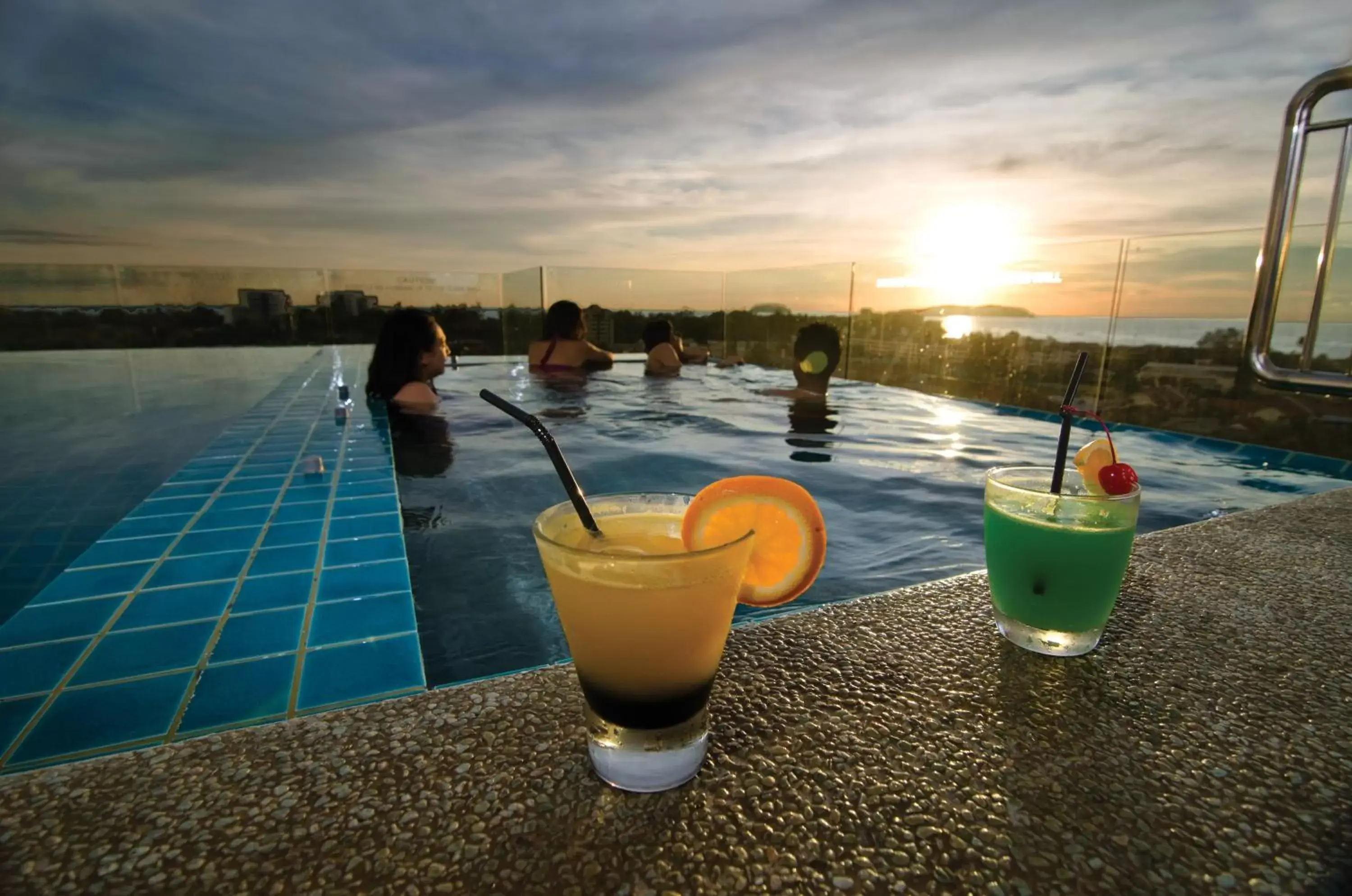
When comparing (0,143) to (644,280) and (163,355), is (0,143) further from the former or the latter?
(644,280)

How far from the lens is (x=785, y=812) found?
A: 54 centimetres

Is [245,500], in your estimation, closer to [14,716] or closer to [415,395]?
[14,716]

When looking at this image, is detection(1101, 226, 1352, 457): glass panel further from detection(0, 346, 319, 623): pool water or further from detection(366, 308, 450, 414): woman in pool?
detection(0, 346, 319, 623): pool water

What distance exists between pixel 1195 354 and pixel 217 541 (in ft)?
26.8

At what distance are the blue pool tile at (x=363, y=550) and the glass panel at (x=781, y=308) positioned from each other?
28.5 feet

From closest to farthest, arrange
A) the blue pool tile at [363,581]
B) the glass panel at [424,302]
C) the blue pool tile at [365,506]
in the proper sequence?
1. the blue pool tile at [363,581]
2. the blue pool tile at [365,506]
3. the glass panel at [424,302]

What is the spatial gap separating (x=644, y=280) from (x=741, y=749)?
1345 centimetres

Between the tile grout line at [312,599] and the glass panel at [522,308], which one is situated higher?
the glass panel at [522,308]

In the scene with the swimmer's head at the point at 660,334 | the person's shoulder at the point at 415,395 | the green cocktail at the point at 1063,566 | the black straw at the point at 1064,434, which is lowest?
the person's shoulder at the point at 415,395

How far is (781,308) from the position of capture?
40.6 ft

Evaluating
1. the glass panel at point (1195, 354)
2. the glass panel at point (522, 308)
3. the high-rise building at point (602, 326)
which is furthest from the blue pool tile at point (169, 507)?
the high-rise building at point (602, 326)

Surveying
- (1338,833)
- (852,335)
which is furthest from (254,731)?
(852,335)

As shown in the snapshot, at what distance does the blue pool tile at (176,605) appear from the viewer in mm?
2059

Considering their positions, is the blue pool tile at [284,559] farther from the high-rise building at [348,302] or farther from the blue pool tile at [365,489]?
the high-rise building at [348,302]
